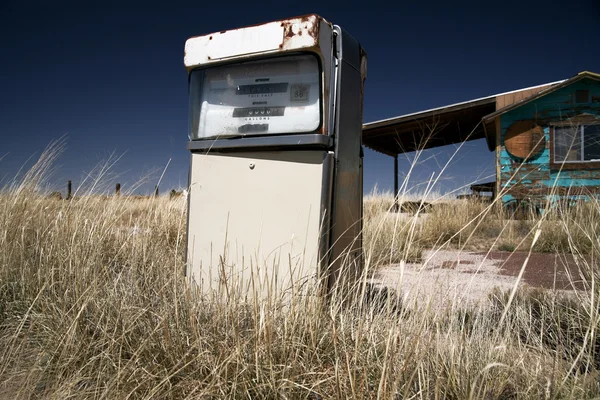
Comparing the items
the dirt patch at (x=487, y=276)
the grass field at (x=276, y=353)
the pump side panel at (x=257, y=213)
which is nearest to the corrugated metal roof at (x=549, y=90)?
the dirt patch at (x=487, y=276)

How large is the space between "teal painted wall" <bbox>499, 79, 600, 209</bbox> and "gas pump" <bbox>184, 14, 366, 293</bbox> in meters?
7.84

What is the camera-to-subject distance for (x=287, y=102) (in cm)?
206

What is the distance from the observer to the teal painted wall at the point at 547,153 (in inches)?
334

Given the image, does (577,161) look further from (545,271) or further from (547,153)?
(545,271)

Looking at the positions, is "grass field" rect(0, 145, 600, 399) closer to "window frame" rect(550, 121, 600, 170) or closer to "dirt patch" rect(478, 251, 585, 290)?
"dirt patch" rect(478, 251, 585, 290)

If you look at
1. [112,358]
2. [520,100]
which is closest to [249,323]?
[112,358]

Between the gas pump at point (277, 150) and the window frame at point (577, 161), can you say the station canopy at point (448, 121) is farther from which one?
the gas pump at point (277, 150)

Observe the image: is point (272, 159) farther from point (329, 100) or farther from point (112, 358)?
point (112, 358)

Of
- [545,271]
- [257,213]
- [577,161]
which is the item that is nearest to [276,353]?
[257,213]

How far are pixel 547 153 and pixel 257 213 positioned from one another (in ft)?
30.0

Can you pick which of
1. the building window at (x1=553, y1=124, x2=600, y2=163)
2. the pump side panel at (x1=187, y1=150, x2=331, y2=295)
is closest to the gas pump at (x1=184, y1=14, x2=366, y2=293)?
the pump side panel at (x1=187, y1=150, x2=331, y2=295)

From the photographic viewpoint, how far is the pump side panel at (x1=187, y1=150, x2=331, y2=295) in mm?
1884

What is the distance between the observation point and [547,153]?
8.86 m

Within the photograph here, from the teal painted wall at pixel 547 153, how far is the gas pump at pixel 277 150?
7842 mm
